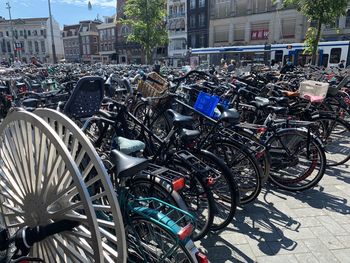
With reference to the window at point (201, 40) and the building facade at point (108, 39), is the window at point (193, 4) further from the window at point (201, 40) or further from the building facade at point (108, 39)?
the building facade at point (108, 39)

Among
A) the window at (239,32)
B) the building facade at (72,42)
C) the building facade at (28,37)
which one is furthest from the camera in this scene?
the building facade at (28,37)

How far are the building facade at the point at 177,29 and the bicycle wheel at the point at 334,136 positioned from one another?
3815 cm

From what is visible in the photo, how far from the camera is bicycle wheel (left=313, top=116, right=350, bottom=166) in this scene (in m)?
4.40

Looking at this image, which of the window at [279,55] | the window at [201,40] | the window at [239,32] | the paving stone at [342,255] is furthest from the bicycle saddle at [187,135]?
the window at [201,40]

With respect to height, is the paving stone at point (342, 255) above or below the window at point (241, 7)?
below

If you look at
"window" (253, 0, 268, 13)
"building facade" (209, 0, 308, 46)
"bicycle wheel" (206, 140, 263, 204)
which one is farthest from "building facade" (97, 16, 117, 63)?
"bicycle wheel" (206, 140, 263, 204)

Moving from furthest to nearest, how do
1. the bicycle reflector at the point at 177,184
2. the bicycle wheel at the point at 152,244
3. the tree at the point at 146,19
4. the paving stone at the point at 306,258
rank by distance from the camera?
the tree at the point at 146,19, the paving stone at the point at 306,258, the bicycle reflector at the point at 177,184, the bicycle wheel at the point at 152,244

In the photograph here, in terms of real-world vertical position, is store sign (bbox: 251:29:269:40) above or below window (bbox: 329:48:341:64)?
above

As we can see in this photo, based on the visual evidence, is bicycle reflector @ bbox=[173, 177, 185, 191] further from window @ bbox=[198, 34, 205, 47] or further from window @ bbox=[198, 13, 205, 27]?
window @ bbox=[198, 13, 205, 27]

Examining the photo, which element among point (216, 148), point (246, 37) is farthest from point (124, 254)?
point (246, 37)

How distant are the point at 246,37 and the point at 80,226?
37.6 meters

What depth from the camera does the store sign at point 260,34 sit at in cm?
3383

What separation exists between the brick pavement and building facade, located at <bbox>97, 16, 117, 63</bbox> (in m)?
54.8

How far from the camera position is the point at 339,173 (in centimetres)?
423
